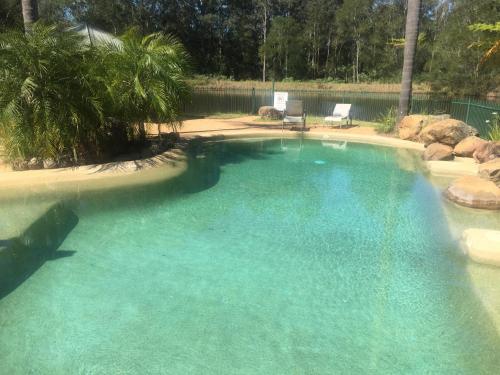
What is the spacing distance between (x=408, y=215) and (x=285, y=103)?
7.54 m

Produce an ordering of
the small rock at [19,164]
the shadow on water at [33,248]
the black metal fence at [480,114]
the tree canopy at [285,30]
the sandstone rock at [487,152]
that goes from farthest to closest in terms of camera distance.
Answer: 1. the tree canopy at [285,30]
2. the black metal fence at [480,114]
3. the sandstone rock at [487,152]
4. the small rock at [19,164]
5. the shadow on water at [33,248]

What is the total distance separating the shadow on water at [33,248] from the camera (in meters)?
4.01

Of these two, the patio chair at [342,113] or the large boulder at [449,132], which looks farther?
the patio chair at [342,113]

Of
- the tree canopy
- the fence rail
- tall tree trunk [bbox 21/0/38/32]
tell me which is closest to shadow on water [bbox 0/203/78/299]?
tall tree trunk [bbox 21/0/38/32]

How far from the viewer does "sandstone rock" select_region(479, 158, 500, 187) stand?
237 inches

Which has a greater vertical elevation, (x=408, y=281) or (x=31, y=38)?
(x=31, y=38)

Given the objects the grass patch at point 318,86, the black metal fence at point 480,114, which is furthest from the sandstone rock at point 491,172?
the grass patch at point 318,86

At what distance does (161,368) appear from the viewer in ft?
9.24

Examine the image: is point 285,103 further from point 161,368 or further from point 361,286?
point 161,368

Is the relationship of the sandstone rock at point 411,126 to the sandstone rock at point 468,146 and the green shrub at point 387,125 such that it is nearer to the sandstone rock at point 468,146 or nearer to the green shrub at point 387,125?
the green shrub at point 387,125

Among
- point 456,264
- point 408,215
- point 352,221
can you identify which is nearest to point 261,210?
point 352,221

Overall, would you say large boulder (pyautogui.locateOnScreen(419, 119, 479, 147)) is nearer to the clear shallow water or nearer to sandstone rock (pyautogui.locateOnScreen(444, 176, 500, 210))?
sandstone rock (pyautogui.locateOnScreen(444, 176, 500, 210))

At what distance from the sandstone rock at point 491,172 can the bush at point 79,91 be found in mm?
5646

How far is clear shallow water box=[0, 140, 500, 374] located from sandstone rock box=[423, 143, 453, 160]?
79.6 inches
